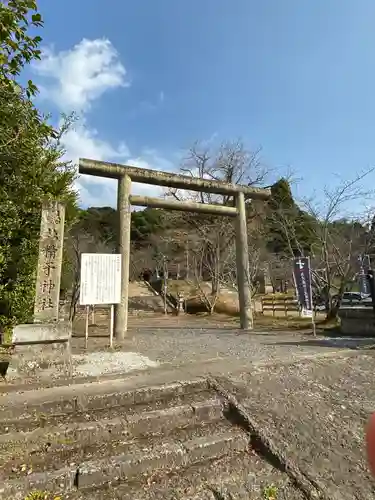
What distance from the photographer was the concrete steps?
7.54 ft

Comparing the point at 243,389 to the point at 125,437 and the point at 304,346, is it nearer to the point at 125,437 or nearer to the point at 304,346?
the point at 125,437

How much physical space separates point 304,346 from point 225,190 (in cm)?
478

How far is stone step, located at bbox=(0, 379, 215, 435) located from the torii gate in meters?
3.66

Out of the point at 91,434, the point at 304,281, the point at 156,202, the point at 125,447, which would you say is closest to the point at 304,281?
the point at 304,281

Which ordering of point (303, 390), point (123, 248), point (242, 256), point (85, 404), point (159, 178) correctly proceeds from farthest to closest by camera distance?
point (242, 256), point (159, 178), point (123, 248), point (303, 390), point (85, 404)

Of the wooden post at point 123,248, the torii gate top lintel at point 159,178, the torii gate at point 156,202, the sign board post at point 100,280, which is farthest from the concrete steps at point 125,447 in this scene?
the torii gate top lintel at point 159,178

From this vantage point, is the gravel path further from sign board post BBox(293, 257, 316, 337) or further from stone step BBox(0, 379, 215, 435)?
sign board post BBox(293, 257, 316, 337)

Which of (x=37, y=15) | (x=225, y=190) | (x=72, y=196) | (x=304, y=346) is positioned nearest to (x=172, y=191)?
(x=225, y=190)

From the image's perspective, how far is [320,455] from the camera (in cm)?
283

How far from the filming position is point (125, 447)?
8.67ft

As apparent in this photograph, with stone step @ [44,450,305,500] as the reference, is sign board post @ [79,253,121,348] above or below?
above

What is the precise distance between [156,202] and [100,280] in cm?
285

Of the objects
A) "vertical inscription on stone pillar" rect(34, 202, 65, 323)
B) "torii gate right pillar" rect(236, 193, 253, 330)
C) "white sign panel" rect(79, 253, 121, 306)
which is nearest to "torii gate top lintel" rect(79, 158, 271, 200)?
"torii gate right pillar" rect(236, 193, 253, 330)

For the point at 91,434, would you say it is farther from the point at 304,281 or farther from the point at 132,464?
the point at 304,281
